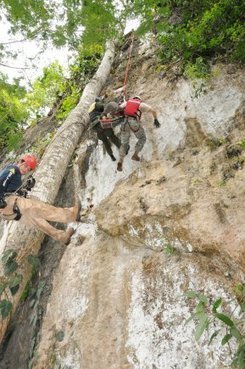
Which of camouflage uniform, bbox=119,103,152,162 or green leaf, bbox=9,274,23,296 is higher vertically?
camouflage uniform, bbox=119,103,152,162

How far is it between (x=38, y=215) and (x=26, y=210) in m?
0.22

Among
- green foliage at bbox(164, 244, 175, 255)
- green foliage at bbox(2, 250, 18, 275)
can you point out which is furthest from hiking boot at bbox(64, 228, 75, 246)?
green foliage at bbox(164, 244, 175, 255)

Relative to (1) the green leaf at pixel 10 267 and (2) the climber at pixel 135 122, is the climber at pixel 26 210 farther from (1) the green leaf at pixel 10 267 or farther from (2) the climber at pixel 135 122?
(2) the climber at pixel 135 122

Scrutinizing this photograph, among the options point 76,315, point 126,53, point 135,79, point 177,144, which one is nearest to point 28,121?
point 126,53

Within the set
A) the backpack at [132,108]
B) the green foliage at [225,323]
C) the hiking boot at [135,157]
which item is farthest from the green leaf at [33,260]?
the backpack at [132,108]

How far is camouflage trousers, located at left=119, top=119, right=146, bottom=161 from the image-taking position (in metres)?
6.60

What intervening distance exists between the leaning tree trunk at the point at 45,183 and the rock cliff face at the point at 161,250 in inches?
25.9

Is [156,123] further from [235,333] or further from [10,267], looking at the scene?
[235,333]

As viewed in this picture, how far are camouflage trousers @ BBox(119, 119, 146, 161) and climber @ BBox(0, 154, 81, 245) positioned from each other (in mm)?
1477

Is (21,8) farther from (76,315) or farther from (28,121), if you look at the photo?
(28,121)

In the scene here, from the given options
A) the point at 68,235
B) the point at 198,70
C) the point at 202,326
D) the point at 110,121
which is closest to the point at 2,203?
the point at 68,235

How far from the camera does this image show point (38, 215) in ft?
19.6

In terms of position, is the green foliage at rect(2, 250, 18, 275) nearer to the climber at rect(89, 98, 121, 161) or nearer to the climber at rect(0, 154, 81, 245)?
the climber at rect(0, 154, 81, 245)

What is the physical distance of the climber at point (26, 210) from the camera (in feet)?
19.1
